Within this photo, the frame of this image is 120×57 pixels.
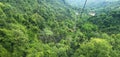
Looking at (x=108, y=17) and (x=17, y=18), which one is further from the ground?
(x=17, y=18)

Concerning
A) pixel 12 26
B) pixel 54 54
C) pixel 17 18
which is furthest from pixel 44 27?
pixel 54 54

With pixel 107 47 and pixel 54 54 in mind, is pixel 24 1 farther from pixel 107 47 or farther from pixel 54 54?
pixel 107 47

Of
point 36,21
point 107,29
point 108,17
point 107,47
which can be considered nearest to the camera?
point 107,47

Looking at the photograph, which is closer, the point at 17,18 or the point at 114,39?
the point at 114,39

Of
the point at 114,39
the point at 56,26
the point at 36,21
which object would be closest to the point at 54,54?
the point at 114,39

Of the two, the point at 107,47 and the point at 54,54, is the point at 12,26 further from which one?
the point at 107,47

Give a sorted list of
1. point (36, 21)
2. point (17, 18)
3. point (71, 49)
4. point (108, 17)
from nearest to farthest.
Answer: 1. point (71, 49)
2. point (17, 18)
3. point (36, 21)
4. point (108, 17)

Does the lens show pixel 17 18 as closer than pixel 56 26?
Yes

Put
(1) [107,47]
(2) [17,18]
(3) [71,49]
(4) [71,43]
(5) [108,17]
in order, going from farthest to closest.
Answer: (5) [108,17] < (2) [17,18] < (4) [71,43] < (3) [71,49] < (1) [107,47]

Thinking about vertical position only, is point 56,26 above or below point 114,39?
below
